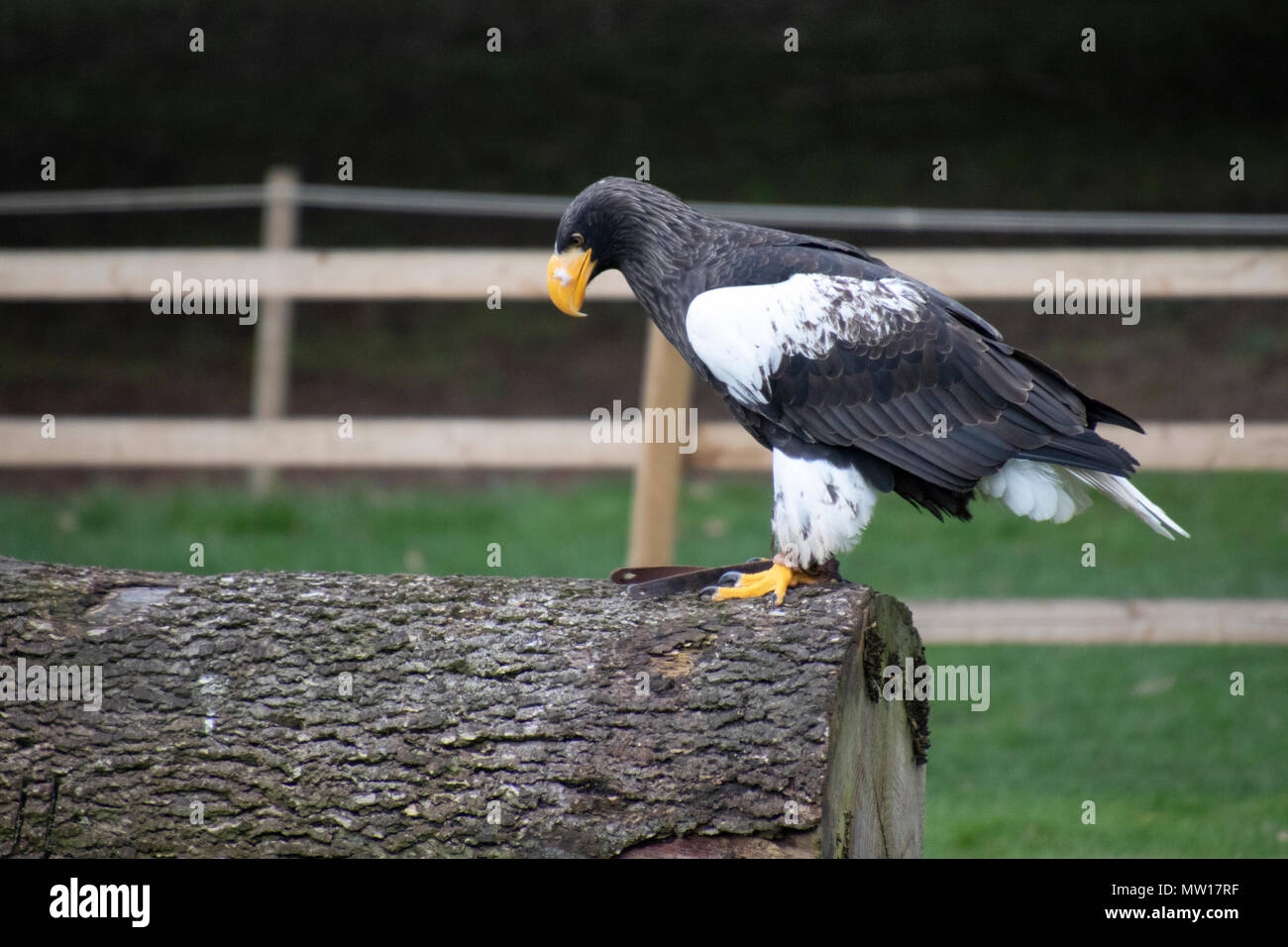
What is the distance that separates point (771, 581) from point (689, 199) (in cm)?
924

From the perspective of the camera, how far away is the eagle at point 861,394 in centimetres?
333

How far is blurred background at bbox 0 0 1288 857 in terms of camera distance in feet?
17.7

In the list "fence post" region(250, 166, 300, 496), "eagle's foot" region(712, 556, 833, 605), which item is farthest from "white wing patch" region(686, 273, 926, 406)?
Result: "fence post" region(250, 166, 300, 496)

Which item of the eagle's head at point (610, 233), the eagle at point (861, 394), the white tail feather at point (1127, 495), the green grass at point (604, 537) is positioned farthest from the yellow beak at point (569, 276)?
the green grass at point (604, 537)

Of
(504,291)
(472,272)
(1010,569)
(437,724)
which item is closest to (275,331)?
(472,272)

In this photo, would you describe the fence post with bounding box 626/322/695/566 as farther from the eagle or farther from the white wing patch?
the white wing patch

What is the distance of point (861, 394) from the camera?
11.0 feet

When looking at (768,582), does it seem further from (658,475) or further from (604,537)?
(604,537)

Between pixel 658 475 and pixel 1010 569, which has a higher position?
pixel 658 475

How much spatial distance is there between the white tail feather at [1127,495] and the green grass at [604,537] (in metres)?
2.75

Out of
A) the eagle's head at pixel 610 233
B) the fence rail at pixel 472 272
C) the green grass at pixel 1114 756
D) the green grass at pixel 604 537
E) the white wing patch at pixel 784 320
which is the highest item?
the fence rail at pixel 472 272

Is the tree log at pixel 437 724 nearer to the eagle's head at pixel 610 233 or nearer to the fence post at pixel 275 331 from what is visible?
the eagle's head at pixel 610 233
